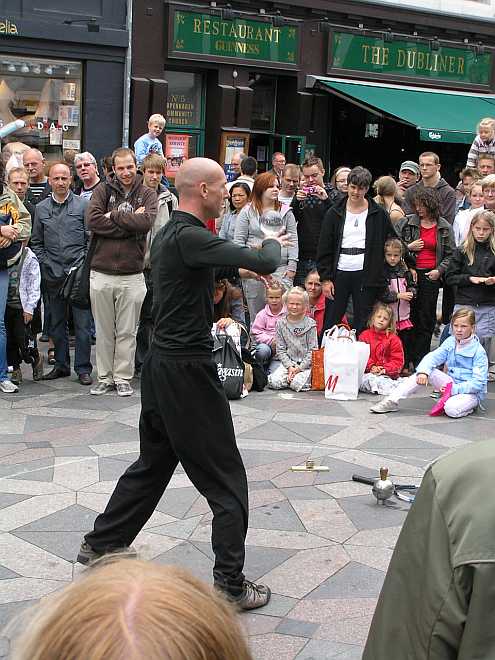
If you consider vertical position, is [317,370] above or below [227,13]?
below

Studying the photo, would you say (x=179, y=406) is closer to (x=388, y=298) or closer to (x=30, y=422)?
(x=30, y=422)

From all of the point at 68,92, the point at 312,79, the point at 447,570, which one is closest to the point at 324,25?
the point at 312,79

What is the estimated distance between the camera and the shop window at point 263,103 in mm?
17844

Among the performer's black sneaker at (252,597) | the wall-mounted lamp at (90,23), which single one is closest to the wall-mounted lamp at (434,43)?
the wall-mounted lamp at (90,23)

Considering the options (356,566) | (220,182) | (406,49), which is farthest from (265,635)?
(406,49)

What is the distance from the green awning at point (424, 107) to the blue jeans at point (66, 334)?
9748 millimetres

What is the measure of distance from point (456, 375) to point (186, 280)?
4.63 meters

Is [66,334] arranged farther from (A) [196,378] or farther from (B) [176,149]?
(B) [176,149]

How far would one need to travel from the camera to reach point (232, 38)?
55.5 feet

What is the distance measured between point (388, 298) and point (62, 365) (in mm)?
3022

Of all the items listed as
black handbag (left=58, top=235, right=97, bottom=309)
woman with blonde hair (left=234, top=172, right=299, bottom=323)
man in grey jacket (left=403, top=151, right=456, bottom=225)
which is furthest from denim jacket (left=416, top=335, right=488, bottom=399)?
black handbag (left=58, top=235, right=97, bottom=309)

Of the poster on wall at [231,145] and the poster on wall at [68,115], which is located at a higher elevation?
the poster on wall at [68,115]

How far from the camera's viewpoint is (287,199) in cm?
1070

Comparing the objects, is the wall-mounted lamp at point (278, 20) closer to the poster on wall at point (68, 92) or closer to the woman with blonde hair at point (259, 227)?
the poster on wall at point (68, 92)
